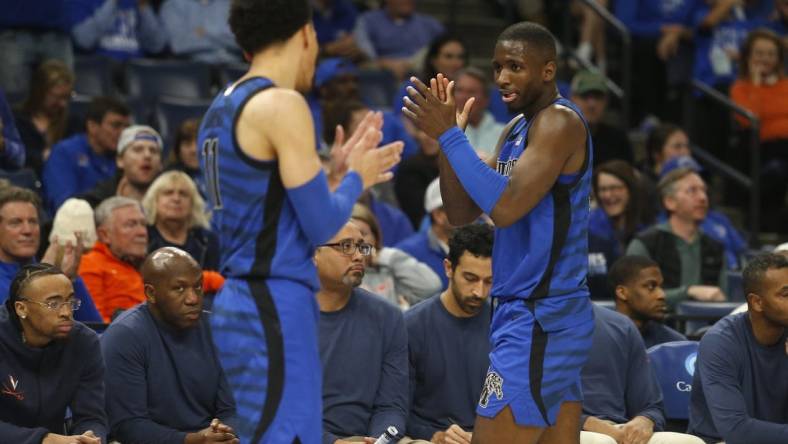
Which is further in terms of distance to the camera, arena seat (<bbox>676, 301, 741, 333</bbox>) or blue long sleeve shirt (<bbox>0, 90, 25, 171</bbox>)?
blue long sleeve shirt (<bbox>0, 90, 25, 171</bbox>)

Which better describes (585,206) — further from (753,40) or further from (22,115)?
(753,40)

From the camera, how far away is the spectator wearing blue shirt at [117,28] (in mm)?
9977

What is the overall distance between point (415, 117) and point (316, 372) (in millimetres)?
956

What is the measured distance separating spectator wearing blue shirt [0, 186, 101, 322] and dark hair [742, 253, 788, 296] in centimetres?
317

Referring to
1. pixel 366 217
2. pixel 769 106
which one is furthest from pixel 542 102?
pixel 769 106

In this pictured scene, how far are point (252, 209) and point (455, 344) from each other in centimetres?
251

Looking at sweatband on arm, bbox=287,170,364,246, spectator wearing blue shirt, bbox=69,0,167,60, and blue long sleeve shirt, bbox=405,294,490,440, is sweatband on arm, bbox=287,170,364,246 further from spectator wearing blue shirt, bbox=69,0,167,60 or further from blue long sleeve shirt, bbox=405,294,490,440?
spectator wearing blue shirt, bbox=69,0,167,60

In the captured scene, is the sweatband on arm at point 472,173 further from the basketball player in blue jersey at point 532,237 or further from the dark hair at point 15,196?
the dark hair at point 15,196

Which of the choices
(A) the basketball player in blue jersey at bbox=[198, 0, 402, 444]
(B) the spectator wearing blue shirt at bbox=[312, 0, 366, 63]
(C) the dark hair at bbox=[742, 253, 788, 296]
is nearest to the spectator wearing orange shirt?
(C) the dark hair at bbox=[742, 253, 788, 296]

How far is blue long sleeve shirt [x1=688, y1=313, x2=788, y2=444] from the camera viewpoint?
5684 mm

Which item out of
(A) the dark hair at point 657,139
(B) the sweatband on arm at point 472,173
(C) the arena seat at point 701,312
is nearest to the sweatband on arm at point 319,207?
(B) the sweatband on arm at point 472,173

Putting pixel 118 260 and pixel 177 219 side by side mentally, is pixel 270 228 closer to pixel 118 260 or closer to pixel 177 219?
pixel 118 260

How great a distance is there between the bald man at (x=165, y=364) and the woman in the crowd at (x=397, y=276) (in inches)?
68.1

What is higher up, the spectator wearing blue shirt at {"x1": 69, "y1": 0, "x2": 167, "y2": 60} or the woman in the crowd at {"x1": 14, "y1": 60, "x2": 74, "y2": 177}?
the spectator wearing blue shirt at {"x1": 69, "y1": 0, "x2": 167, "y2": 60}
